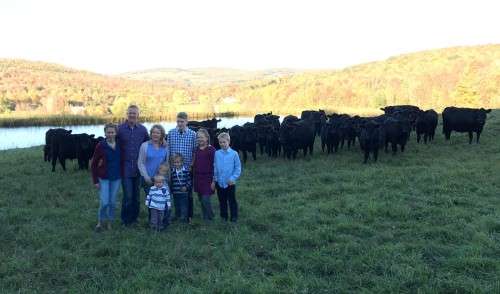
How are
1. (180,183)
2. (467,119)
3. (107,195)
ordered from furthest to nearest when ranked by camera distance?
1. (467,119)
2. (180,183)
3. (107,195)

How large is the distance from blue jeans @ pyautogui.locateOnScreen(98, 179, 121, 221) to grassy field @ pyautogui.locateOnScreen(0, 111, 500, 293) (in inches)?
18.6

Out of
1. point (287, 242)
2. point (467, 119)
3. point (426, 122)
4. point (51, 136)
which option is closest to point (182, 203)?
point (287, 242)

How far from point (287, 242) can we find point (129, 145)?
3.51m

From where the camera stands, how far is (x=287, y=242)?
8.04 meters

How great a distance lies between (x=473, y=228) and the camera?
841 cm

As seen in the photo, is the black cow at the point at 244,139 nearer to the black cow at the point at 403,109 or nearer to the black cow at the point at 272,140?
the black cow at the point at 272,140

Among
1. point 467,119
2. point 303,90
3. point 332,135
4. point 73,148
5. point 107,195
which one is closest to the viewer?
point 107,195

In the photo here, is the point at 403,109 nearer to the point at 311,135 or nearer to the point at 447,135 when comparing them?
the point at 447,135

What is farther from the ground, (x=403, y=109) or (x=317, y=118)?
(x=403, y=109)

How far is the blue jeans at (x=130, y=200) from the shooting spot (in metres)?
8.89

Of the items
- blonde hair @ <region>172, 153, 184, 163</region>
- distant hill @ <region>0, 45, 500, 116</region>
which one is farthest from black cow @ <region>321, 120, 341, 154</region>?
distant hill @ <region>0, 45, 500, 116</region>

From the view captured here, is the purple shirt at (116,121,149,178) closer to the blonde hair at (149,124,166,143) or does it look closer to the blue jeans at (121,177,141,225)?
the blue jeans at (121,177,141,225)

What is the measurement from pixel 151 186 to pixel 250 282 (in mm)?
3383

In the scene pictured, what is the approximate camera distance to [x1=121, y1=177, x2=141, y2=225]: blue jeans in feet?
29.2
